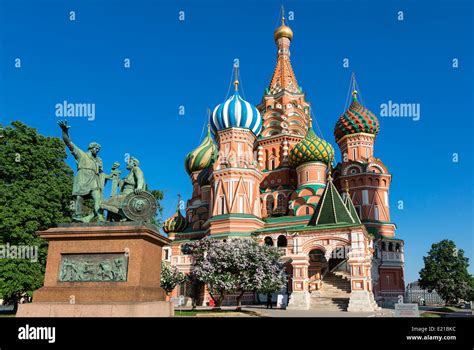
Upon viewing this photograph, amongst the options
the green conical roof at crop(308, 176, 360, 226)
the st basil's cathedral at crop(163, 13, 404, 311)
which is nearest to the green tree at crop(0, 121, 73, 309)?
the st basil's cathedral at crop(163, 13, 404, 311)

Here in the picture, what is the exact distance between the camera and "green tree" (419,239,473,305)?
3966 centimetres

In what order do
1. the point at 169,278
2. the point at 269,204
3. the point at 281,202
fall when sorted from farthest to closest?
the point at 269,204
the point at 281,202
the point at 169,278

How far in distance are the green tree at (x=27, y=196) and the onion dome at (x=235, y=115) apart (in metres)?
20.6

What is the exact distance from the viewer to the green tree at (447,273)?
3966cm

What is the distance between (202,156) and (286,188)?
12.4 metres

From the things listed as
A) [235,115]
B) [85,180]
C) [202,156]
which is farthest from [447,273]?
[85,180]

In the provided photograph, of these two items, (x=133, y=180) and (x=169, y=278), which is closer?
(x=133, y=180)

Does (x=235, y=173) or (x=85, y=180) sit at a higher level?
(x=235, y=173)

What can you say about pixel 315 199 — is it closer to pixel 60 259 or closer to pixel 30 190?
pixel 30 190

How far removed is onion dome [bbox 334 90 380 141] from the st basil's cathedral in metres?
0.10

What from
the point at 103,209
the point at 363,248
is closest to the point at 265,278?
the point at 363,248

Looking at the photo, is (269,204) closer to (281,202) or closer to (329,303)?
(281,202)

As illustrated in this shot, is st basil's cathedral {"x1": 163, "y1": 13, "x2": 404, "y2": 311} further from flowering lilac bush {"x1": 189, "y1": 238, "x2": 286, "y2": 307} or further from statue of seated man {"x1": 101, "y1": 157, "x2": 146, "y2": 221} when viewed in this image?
statue of seated man {"x1": 101, "y1": 157, "x2": 146, "y2": 221}

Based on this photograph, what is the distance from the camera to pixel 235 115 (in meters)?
41.1
